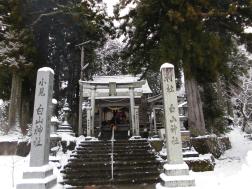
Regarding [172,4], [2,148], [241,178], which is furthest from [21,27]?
[241,178]

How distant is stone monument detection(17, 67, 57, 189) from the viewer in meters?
7.19

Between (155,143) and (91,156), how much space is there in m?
3.24

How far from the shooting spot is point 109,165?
37.0 ft

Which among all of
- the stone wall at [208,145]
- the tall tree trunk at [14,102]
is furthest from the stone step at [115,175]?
the tall tree trunk at [14,102]

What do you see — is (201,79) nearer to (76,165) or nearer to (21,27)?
(76,165)

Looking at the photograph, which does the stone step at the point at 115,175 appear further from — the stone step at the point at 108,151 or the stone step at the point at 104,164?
the stone step at the point at 108,151

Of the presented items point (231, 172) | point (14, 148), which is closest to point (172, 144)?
point (231, 172)

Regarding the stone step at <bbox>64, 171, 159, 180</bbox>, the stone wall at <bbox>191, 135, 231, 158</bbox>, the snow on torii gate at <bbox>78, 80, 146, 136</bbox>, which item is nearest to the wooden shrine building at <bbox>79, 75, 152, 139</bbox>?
the snow on torii gate at <bbox>78, 80, 146, 136</bbox>

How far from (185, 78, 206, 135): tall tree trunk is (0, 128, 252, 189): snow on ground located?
176cm

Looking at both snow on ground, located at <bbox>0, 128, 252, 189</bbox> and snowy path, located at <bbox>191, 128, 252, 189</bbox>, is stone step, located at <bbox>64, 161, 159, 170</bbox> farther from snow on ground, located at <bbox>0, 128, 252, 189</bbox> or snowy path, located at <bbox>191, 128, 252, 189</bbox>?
snowy path, located at <bbox>191, 128, 252, 189</bbox>

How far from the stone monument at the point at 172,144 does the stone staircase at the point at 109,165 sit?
9.29 ft

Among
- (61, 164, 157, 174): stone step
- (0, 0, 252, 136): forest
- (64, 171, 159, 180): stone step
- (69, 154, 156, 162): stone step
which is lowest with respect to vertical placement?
(64, 171, 159, 180): stone step

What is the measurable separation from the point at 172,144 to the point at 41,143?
12.1 ft

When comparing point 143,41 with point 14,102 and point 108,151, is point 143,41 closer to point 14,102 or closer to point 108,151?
point 108,151
